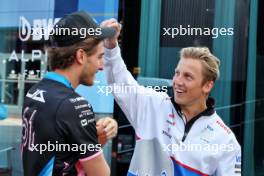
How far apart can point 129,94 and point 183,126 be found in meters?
0.31

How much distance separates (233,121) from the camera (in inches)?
125

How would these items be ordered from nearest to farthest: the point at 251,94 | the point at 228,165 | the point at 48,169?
the point at 48,169 → the point at 228,165 → the point at 251,94

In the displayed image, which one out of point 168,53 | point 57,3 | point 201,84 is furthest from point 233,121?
point 57,3

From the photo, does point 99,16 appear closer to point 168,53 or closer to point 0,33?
point 168,53

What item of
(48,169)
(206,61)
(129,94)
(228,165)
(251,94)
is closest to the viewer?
(48,169)

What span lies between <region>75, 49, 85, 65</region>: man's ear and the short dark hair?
0.04 feet

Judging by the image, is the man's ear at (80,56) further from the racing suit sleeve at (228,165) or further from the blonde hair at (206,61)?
the racing suit sleeve at (228,165)

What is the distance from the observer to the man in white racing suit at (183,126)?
2010 millimetres

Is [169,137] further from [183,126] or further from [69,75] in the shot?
[69,75]

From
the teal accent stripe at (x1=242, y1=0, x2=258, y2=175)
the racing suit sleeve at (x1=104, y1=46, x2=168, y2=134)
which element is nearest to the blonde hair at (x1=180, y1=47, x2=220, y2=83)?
the racing suit sleeve at (x1=104, y1=46, x2=168, y2=134)

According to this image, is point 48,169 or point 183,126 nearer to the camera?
point 48,169

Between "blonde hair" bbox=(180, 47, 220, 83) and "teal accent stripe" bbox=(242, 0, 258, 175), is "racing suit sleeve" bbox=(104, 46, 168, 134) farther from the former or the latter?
"teal accent stripe" bbox=(242, 0, 258, 175)

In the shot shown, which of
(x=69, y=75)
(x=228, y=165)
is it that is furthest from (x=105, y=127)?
(x=228, y=165)

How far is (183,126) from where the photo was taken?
210cm
